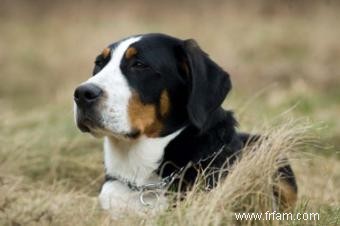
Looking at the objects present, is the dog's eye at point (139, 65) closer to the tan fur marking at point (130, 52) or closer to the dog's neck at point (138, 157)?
the tan fur marking at point (130, 52)

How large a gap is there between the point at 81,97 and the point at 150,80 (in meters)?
0.44

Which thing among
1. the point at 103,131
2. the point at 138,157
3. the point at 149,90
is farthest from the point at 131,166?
the point at 149,90

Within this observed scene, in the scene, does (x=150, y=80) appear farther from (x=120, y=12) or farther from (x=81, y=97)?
(x=120, y=12)

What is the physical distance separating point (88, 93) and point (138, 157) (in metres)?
0.53

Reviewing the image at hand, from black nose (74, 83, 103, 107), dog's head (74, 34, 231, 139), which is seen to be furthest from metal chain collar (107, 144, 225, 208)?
black nose (74, 83, 103, 107)

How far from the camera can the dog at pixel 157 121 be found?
177 inches

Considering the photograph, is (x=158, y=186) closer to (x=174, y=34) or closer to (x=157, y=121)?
(x=157, y=121)

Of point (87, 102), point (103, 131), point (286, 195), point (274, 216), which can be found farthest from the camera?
point (286, 195)

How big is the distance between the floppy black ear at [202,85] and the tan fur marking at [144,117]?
196mm

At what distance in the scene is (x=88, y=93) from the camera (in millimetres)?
4387

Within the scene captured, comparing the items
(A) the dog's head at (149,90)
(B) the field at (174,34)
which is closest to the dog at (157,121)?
(A) the dog's head at (149,90)

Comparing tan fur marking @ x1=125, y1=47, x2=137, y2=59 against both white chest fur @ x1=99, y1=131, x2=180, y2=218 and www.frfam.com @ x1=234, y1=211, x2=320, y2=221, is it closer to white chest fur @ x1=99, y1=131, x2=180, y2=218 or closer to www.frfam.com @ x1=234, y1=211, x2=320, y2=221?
white chest fur @ x1=99, y1=131, x2=180, y2=218

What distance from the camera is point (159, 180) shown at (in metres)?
4.66

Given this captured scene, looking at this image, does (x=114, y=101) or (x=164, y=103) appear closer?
(x=114, y=101)
